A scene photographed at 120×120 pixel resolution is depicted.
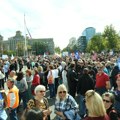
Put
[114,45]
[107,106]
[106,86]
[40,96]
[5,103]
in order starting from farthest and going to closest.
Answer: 1. [114,45]
2. [106,86]
3. [5,103]
4. [40,96]
5. [107,106]

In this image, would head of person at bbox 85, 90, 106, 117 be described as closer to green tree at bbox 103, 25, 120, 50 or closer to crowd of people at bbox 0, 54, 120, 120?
crowd of people at bbox 0, 54, 120, 120

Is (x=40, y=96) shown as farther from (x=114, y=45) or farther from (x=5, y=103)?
(x=114, y=45)

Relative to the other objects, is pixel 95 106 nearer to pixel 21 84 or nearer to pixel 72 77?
pixel 21 84

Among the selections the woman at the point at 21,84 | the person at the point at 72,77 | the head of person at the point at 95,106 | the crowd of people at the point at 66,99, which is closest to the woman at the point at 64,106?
the crowd of people at the point at 66,99

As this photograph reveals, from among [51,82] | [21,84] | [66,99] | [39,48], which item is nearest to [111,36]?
[51,82]

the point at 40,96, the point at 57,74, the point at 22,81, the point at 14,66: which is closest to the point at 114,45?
the point at 14,66

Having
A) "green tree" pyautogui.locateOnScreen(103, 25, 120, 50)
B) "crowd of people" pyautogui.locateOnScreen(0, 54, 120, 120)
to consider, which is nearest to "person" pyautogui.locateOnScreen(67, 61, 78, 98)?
"crowd of people" pyautogui.locateOnScreen(0, 54, 120, 120)

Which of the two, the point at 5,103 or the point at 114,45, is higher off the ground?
the point at 114,45

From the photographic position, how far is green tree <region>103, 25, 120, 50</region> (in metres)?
63.8

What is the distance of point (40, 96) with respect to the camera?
630cm

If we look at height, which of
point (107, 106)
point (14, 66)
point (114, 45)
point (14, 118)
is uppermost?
point (114, 45)

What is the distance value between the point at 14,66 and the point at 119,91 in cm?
1887

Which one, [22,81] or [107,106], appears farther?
[22,81]

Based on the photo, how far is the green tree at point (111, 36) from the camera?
209 feet
